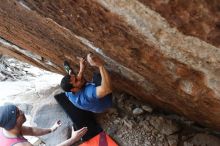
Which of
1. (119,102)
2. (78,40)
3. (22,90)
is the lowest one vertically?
(22,90)

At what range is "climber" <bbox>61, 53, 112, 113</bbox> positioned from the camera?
4164 mm

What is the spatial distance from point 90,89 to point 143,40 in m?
1.34

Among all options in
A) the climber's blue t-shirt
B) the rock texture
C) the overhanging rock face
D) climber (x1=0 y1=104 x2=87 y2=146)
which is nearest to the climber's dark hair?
the climber's blue t-shirt

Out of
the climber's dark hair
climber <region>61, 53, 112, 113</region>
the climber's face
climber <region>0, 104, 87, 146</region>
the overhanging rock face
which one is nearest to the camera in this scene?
the overhanging rock face

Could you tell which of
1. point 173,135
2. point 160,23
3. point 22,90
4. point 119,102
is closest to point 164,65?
→ point 160,23

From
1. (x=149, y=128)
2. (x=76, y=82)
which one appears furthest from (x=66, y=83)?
(x=149, y=128)

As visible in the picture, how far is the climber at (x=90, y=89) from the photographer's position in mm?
4164

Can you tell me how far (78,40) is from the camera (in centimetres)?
425

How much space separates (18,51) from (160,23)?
4.64 m

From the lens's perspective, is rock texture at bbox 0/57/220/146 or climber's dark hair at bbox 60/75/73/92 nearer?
climber's dark hair at bbox 60/75/73/92

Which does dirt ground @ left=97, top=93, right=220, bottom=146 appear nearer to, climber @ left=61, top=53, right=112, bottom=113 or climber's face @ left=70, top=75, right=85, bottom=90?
climber @ left=61, top=53, right=112, bottom=113

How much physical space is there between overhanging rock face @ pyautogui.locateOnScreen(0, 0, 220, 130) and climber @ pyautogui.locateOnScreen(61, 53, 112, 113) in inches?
9.5

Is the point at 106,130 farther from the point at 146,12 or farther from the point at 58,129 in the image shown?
the point at 146,12

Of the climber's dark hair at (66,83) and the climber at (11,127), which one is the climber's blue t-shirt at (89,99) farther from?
the climber at (11,127)
